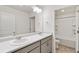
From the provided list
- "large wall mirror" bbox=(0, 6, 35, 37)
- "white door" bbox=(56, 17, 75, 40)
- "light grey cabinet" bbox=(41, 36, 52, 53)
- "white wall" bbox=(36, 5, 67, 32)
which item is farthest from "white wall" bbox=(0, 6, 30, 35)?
"white door" bbox=(56, 17, 75, 40)

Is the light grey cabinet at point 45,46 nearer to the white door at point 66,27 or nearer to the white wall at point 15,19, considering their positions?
the white wall at point 15,19

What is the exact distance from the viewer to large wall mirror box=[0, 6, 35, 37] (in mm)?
1245

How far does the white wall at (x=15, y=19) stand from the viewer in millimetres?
1249

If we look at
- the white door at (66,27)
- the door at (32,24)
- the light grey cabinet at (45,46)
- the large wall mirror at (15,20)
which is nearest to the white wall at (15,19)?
the large wall mirror at (15,20)

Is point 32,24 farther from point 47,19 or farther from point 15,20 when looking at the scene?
point 47,19

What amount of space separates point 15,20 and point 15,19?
0.02 meters

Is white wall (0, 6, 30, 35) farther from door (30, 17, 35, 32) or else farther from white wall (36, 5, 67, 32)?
→ white wall (36, 5, 67, 32)

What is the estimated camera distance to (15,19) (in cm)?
→ 145

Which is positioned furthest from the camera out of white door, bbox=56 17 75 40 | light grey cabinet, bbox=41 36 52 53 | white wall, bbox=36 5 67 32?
white door, bbox=56 17 75 40

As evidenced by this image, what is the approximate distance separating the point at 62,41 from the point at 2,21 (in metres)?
2.44

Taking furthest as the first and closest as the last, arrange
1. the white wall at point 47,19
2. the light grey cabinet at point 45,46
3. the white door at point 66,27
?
1. the white door at point 66,27
2. the white wall at point 47,19
3. the light grey cabinet at point 45,46

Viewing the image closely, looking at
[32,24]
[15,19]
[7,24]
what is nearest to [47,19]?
[32,24]

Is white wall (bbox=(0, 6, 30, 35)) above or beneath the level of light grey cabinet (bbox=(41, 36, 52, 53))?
above
